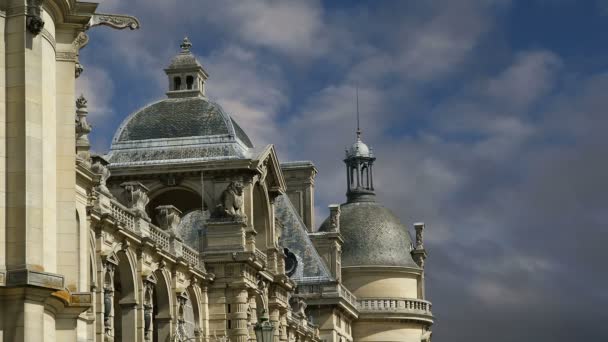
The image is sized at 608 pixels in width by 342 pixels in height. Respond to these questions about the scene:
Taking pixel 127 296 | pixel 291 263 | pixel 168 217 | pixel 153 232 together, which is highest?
pixel 291 263

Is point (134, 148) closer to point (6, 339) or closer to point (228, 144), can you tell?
point (228, 144)

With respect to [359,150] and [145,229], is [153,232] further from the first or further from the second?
[359,150]

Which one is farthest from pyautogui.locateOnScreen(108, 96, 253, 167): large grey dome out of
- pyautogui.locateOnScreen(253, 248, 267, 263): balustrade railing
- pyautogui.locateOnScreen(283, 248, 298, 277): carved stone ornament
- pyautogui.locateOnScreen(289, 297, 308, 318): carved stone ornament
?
pyautogui.locateOnScreen(283, 248, 298, 277): carved stone ornament

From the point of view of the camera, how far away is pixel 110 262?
56250 millimetres

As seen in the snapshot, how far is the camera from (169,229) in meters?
66.4

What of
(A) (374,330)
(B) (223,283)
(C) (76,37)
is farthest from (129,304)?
(A) (374,330)

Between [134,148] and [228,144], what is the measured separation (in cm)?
510

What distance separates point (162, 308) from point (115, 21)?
32837mm

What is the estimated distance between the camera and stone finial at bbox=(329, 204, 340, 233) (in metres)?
115

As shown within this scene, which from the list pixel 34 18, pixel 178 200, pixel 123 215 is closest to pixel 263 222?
pixel 178 200

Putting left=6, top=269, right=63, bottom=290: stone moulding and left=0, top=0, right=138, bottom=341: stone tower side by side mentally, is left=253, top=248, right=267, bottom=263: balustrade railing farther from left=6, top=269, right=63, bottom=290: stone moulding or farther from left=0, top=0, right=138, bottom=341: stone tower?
left=6, top=269, right=63, bottom=290: stone moulding

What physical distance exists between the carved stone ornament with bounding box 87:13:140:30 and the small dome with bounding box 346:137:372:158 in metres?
98.3

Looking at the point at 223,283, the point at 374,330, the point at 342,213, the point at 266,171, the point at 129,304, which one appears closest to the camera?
the point at 129,304

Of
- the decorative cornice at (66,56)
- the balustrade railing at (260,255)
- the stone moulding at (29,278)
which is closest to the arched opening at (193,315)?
the balustrade railing at (260,255)
